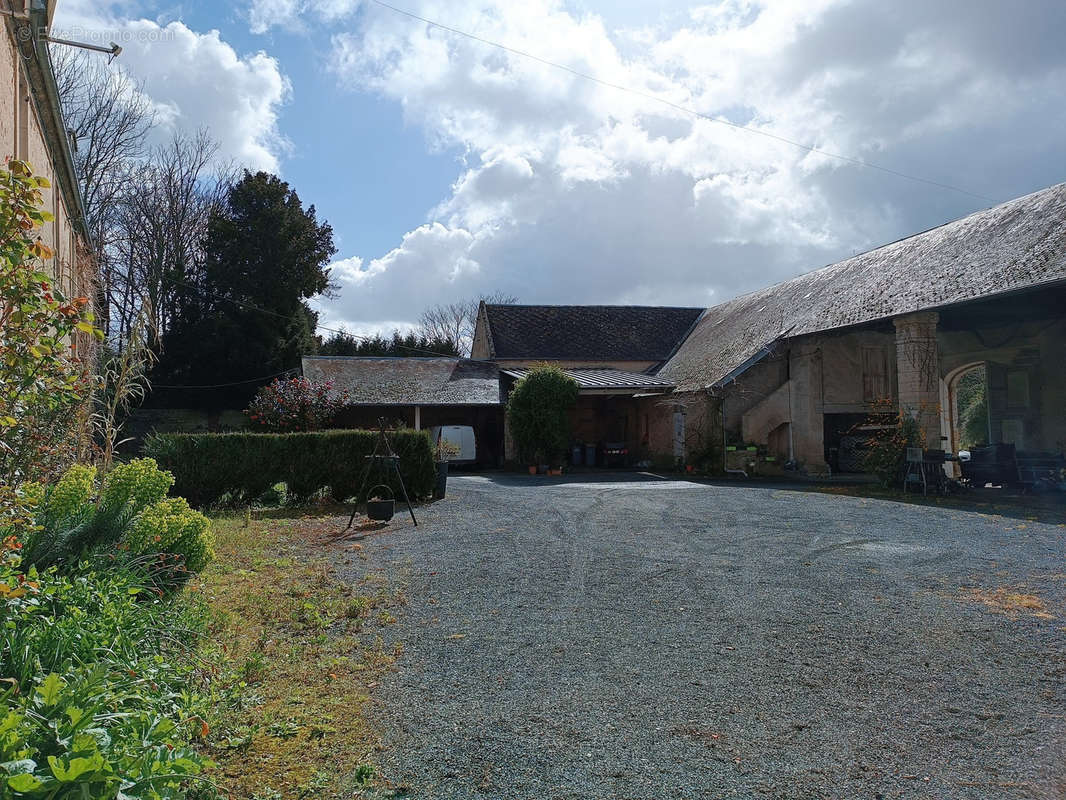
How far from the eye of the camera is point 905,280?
1706 centimetres

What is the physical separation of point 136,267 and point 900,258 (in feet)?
95.5

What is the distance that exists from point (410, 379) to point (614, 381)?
7.07 meters

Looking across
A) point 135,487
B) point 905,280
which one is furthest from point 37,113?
point 905,280

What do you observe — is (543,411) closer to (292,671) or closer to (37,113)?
(37,113)

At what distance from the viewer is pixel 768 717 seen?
369 centimetres

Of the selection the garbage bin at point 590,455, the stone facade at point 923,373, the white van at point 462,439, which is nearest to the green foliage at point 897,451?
the stone facade at point 923,373

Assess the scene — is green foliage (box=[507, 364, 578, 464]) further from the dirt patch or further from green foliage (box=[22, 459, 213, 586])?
green foliage (box=[22, 459, 213, 586])

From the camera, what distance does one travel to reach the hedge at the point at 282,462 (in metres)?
12.2

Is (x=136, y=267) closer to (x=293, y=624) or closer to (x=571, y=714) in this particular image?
(x=293, y=624)

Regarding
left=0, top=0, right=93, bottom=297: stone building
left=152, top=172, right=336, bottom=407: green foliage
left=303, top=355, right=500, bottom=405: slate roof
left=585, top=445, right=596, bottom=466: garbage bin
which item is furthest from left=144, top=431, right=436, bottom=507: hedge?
left=152, top=172, right=336, bottom=407: green foliage

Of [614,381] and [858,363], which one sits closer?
[858,363]

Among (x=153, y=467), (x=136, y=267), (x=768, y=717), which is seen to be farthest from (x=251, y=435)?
(x=136, y=267)

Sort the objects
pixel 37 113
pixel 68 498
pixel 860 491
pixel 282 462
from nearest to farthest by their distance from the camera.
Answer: pixel 68 498 → pixel 37 113 → pixel 282 462 → pixel 860 491

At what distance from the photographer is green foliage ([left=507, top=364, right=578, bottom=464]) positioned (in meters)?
21.0
